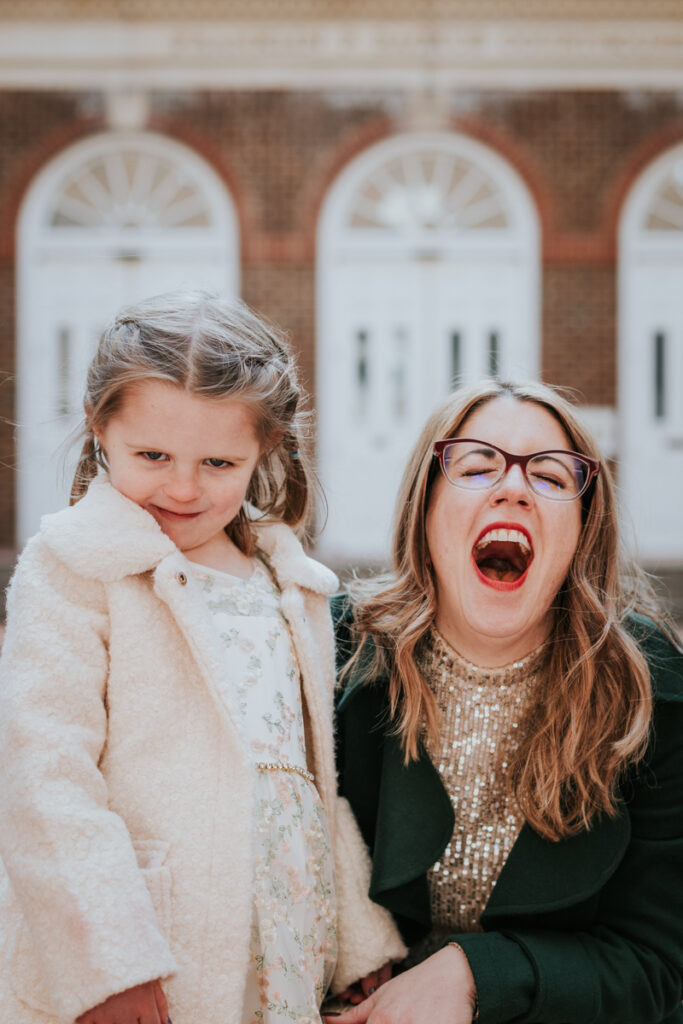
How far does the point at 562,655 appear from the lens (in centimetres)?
204

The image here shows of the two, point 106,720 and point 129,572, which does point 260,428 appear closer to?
point 129,572

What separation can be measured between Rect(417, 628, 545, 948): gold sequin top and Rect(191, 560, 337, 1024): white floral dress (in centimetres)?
27

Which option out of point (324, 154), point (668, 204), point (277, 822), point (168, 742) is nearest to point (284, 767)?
point (277, 822)

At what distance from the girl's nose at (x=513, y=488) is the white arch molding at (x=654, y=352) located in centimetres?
788

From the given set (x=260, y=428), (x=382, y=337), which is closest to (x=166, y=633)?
(x=260, y=428)

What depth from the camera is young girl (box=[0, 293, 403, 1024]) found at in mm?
1549

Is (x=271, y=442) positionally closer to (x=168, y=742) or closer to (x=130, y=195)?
(x=168, y=742)

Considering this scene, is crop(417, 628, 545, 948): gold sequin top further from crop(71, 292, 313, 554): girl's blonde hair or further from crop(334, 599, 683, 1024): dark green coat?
crop(71, 292, 313, 554): girl's blonde hair

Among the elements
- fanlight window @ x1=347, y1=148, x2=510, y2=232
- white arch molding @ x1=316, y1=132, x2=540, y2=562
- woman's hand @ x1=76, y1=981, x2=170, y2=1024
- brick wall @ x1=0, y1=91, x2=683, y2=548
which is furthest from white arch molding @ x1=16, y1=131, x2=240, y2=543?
woman's hand @ x1=76, y1=981, x2=170, y2=1024

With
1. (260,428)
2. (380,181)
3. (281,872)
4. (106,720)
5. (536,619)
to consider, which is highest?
(380,181)

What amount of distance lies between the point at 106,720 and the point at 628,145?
9.20 meters

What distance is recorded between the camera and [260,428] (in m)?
1.90

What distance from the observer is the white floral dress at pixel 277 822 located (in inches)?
67.4

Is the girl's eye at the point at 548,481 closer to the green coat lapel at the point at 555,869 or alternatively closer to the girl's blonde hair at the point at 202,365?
the girl's blonde hair at the point at 202,365
